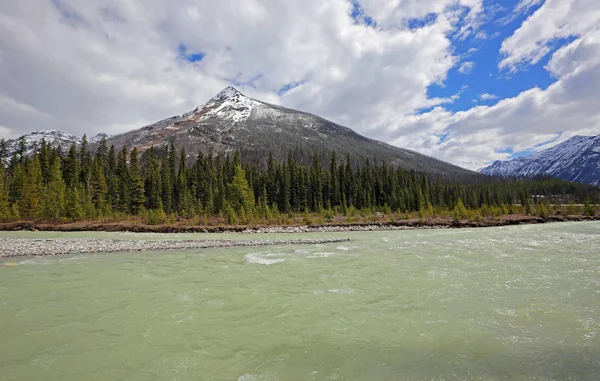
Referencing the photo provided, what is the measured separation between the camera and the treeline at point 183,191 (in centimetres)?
5075

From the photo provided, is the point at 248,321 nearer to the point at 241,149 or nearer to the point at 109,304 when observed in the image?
the point at 109,304

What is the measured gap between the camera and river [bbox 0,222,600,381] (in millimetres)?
5672

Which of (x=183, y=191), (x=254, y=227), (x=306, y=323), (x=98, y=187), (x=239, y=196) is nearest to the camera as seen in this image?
(x=306, y=323)

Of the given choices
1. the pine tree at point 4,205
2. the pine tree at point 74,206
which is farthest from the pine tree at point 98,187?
the pine tree at point 4,205

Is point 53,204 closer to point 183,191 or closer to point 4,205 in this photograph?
point 4,205

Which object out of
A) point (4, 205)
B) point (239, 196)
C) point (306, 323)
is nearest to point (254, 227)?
point (239, 196)

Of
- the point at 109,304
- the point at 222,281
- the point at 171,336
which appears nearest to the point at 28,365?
the point at 171,336

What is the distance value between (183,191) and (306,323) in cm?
6688

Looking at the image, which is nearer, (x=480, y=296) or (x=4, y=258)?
(x=480, y=296)

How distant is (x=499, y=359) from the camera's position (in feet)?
19.3

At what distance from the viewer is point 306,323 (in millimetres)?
7930

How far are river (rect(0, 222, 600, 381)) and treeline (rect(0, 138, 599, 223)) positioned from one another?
37873mm

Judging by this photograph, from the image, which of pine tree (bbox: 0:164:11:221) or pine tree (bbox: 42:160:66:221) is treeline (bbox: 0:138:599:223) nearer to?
pine tree (bbox: 0:164:11:221)

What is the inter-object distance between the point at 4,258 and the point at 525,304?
27685 millimetres
